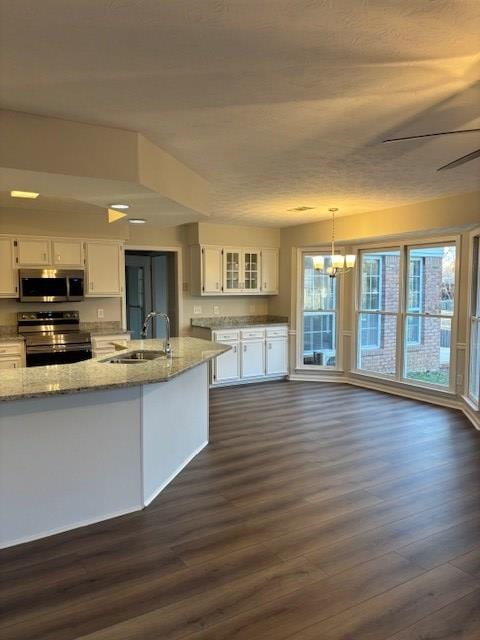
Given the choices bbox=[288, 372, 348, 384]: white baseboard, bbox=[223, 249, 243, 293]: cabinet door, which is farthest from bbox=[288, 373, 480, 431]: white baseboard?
bbox=[223, 249, 243, 293]: cabinet door

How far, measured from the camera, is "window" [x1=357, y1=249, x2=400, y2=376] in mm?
6797

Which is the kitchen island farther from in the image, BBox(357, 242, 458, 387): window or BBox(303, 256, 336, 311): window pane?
BBox(303, 256, 336, 311): window pane

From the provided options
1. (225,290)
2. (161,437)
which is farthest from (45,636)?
(225,290)

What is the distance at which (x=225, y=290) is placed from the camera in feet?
23.9

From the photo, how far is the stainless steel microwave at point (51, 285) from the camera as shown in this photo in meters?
5.52

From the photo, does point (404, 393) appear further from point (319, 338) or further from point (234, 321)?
point (234, 321)

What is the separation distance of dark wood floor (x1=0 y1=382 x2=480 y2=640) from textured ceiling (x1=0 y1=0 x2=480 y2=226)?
8.21 ft

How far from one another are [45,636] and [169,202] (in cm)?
290

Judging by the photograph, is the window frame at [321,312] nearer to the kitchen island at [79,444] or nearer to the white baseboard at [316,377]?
the white baseboard at [316,377]

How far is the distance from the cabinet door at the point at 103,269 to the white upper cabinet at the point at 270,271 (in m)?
2.47

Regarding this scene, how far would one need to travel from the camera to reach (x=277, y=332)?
749cm

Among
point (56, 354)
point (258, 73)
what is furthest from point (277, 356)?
point (258, 73)

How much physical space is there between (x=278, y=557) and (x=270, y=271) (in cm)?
556

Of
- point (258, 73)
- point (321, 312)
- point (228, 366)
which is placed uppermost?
point (258, 73)
